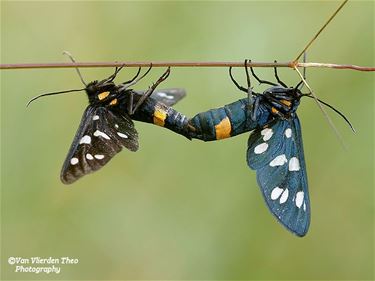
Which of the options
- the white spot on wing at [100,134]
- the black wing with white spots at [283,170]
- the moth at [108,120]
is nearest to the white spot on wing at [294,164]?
the black wing with white spots at [283,170]

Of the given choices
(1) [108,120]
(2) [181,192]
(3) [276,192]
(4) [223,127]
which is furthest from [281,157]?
(2) [181,192]

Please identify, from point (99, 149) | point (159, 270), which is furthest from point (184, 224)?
point (99, 149)

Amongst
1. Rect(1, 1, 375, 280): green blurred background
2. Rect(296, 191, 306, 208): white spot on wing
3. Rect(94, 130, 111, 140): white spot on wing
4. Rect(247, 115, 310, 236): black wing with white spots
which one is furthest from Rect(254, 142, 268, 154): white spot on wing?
Rect(1, 1, 375, 280): green blurred background

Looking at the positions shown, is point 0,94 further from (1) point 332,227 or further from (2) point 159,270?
(1) point 332,227

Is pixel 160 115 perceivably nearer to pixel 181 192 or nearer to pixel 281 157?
pixel 281 157

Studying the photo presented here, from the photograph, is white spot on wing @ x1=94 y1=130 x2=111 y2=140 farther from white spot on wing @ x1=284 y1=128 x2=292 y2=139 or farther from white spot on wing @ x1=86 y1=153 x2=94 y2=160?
white spot on wing @ x1=284 y1=128 x2=292 y2=139
